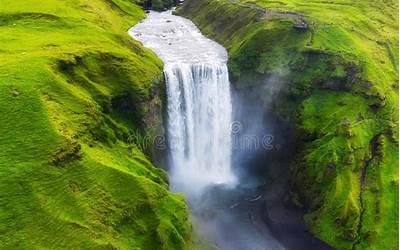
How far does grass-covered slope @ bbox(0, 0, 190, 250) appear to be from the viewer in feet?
103

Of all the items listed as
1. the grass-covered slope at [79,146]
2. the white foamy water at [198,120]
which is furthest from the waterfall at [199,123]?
the grass-covered slope at [79,146]

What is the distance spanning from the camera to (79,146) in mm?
35781

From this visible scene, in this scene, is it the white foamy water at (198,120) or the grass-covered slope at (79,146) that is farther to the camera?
the white foamy water at (198,120)

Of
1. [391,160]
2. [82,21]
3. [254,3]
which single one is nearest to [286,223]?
[391,160]

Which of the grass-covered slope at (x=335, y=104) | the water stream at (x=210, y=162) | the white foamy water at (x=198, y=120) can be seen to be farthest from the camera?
the white foamy water at (x=198, y=120)

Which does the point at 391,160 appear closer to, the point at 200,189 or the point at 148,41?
the point at 200,189

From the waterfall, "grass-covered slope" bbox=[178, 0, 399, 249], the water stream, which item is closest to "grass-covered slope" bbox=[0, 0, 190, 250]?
the waterfall

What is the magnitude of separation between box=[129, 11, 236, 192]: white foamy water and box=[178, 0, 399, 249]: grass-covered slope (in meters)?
2.83

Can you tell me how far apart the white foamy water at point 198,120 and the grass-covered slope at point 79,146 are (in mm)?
2827

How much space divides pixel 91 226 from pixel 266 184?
2221 centimetres

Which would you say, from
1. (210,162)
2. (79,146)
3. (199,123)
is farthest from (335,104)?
(79,146)

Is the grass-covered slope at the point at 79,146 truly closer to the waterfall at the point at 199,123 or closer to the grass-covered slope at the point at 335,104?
the waterfall at the point at 199,123

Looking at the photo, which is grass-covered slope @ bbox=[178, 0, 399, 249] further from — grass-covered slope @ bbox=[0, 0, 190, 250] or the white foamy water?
grass-covered slope @ bbox=[0, 0, 190, 250]

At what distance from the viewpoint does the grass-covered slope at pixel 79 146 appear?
3144 centimetres
